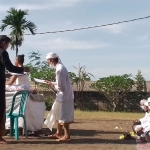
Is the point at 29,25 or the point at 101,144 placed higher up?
the point at 29,25

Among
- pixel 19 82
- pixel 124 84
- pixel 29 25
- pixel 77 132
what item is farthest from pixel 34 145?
pixel 29 25

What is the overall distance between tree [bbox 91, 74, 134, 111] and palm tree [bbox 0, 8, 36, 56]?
20.9 ft

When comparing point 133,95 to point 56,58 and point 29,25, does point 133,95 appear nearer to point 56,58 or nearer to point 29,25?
point 29,25

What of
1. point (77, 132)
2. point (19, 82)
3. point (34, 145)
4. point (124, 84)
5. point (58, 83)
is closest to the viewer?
point (34, 145)

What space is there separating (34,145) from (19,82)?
5.65 ft

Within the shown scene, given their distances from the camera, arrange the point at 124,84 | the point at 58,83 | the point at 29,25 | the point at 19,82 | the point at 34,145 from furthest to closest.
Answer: the point at 29,25 → the point at 124,84 → the point at 19,82 → the point at 58,83 → the point at 34,145

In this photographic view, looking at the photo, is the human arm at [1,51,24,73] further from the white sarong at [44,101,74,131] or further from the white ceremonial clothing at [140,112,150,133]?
the white ceremonial clothing at [140,112,150,133]

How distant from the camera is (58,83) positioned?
27.3ft

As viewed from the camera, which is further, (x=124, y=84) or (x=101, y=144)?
(x=124, y=84)

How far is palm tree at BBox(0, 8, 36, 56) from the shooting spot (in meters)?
32.2

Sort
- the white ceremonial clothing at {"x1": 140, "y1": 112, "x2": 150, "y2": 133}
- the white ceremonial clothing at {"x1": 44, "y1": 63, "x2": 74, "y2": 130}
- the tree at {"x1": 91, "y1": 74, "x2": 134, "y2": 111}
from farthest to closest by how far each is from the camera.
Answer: the tree at {"x1": 91, "y1": 74, "x2": 134, "y2": 111}
the white ceremonial clothing at {"x1": 140, "y1": 112, "x2": 150, "y2": 133}
the white ceremonial clothing at {"x1": 44, "y1": 63, "x2": 74, "y2": 130}

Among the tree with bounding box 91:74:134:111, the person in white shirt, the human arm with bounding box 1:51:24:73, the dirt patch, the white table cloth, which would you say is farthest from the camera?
the tree with bounding box 91:74:134:111

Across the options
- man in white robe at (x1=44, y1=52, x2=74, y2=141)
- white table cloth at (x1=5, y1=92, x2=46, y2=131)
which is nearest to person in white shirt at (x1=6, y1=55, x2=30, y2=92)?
white table cloth at (x1=5, y1=92, x2=46, y2=131)

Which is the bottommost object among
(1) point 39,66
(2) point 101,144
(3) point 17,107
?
(2) point 101,144
